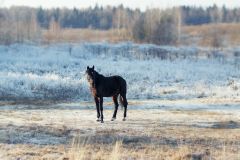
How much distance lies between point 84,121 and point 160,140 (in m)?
4.15

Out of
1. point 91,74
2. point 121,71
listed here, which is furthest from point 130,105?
point 121,71

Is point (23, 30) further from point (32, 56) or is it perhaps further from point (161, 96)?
point (161, 96)

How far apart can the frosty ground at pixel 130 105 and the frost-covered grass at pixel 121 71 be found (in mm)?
54

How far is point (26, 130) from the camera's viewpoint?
14.7 metres

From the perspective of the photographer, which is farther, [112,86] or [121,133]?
[112,86]

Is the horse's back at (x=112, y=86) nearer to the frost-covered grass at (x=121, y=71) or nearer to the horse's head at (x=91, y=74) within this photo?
the horse's head at (x=91, y=74)

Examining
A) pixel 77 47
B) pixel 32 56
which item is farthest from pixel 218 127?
pixel 77 47

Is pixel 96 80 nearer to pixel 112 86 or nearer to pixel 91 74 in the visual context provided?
pixel 91 74

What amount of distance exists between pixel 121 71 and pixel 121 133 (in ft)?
68.2

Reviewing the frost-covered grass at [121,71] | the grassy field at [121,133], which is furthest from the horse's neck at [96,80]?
the frost-covered grass at [121,71]

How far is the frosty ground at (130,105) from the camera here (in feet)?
40.0

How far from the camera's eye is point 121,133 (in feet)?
48.1

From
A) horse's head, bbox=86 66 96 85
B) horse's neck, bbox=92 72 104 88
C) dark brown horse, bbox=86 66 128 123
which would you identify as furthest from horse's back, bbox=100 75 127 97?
horse's head, bbox=86 66 96 85

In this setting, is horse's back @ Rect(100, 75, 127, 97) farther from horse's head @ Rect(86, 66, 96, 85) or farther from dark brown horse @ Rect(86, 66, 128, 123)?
horse's head @ Rect(86, 66, 96, 85)
